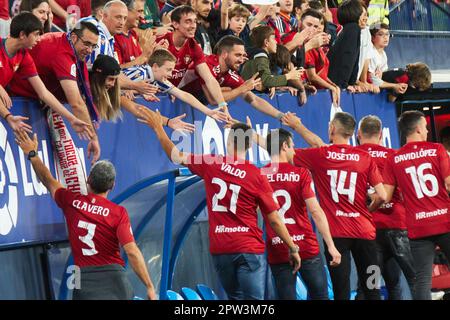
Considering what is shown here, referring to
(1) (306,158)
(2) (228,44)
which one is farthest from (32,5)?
(1) (306,158)

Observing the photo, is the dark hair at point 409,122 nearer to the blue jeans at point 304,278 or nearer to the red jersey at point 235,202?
the blue jeans at point 304,278

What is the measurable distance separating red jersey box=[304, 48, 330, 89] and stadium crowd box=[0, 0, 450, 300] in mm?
28

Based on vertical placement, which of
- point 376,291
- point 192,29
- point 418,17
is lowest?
point 376,291

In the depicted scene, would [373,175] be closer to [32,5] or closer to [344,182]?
[344,182]

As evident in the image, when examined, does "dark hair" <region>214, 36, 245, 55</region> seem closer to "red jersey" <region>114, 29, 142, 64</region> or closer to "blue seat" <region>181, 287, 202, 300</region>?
"red jersey" <region>114, 29, 142, 64</region>

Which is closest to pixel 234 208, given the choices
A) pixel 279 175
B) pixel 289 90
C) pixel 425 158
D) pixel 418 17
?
pixel 279 175

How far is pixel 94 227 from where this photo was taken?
29.3 feet

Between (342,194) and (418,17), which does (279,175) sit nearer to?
(342,194)

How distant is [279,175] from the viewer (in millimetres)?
10648

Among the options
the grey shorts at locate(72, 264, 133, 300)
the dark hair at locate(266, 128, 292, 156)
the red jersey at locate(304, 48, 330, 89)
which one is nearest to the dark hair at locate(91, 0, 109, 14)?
the dark hair at locate(266, 128, 292, 156)

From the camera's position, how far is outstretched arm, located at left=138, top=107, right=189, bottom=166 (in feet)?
33.9
